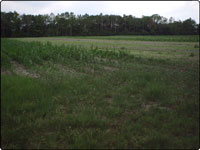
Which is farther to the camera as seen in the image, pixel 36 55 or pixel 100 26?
pixel 100 26

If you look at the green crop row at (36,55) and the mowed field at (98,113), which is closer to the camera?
the mowed field at (98,113)

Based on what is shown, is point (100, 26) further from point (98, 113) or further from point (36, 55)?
point (98, 113)

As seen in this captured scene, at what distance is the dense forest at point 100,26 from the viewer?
6625 centimetres

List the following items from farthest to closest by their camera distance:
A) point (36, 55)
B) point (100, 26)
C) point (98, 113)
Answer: point (100, 26), point (36, 55), point (98, 113)

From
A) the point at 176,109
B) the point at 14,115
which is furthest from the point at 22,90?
the point at 176,109

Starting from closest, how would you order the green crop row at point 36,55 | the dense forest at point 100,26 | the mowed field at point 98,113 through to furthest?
the mowed field at point 98,113
the green crop row at point 36,55
the dense forest at point 100,26

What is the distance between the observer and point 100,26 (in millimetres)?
88125

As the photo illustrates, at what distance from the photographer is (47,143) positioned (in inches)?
112

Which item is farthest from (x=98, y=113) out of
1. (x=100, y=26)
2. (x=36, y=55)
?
(x=100, y=26)

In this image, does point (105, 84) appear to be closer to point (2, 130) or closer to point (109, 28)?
point (2, 130)

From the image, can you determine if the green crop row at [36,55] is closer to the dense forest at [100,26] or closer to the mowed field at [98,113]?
the mowed field at [98,113]

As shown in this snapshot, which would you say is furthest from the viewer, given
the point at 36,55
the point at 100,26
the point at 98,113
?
the point at 100,26

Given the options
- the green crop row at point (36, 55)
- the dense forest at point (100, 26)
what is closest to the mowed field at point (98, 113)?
the green crop row at point (36, 55)

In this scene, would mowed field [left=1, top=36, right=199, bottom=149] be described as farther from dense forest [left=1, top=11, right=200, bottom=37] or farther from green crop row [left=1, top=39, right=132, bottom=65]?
dense forest [left=1, top=11, right=200, bottom=37]
